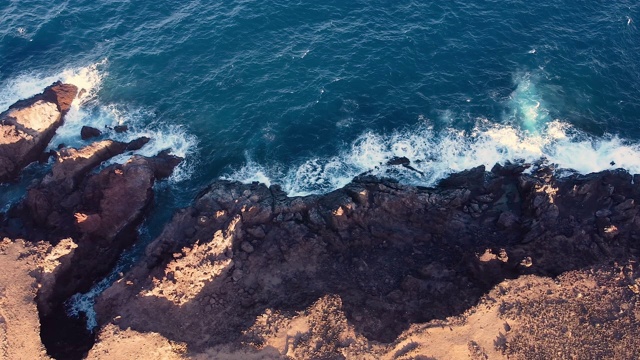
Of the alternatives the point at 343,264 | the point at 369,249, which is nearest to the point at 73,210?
the point at 343,264

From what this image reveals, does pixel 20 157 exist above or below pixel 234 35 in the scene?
below

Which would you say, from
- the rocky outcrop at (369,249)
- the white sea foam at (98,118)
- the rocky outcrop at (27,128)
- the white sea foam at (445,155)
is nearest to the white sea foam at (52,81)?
the white sea foam at (98,118)

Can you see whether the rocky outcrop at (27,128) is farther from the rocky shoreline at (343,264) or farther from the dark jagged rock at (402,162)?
the dark jagged rock at (402,162)

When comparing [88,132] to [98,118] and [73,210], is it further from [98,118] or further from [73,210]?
[73,210]

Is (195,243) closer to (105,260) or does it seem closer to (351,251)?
(105,260)

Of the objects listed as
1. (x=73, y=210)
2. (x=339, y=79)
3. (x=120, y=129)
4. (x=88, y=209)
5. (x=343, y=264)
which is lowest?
(x=343, y=264)

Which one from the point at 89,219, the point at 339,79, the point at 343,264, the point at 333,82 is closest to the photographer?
the point at 343,264

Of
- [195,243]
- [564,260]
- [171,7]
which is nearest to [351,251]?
[195,243]
